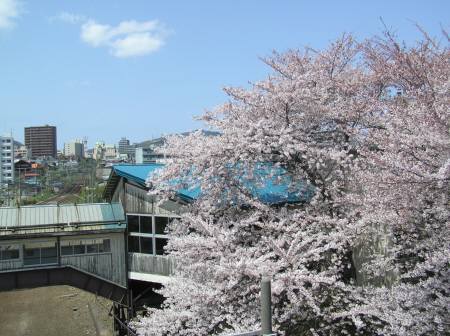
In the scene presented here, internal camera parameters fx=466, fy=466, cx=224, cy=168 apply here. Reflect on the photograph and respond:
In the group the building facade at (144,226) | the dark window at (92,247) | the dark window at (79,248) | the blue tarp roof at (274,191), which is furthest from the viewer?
the dark window at (92,247)

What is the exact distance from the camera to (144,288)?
21859mm

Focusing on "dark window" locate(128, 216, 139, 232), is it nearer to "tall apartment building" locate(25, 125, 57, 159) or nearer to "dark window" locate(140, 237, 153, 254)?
"dark window" locate(140, 237, 153, 254)

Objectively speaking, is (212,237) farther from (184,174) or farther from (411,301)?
(411,301)

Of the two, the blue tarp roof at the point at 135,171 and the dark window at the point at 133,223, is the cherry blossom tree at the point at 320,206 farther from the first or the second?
the dark window at the point at 133,223

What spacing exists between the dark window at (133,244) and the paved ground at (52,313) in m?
8.13

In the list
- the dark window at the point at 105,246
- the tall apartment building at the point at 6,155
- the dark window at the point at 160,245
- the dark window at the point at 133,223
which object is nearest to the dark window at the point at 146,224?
the dark window at the point at 133,223

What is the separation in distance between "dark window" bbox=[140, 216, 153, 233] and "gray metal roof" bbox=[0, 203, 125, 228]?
1174 mm

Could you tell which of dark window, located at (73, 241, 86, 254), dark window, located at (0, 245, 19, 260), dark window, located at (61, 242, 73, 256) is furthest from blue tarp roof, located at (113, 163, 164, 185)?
dark window, located at (0, 245, 19, 260)

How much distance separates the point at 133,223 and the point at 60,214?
3.43m

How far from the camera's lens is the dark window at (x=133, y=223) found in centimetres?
2009

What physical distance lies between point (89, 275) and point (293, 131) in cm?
1222

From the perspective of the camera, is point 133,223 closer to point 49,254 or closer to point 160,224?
point 160,224

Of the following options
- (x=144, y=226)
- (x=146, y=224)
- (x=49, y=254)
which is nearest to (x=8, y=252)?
(x=49, y=254)

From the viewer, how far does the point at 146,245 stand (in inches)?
779
